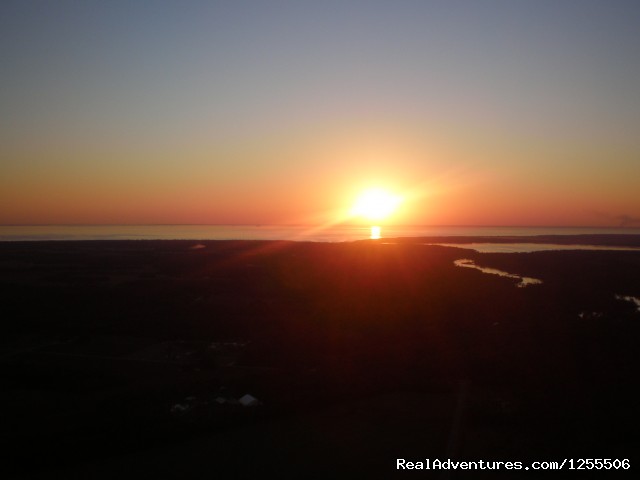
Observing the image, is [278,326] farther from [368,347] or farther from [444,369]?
[444,369]

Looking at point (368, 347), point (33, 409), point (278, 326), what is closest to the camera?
point (33, 409)

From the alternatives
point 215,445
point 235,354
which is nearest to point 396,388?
point 215,445

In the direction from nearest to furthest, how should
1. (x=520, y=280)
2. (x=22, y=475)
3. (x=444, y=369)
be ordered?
(x=22, y=475)
(x=444, y=369)
(x=520, y=280)

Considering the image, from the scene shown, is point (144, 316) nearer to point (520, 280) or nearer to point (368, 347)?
point (368, 347)

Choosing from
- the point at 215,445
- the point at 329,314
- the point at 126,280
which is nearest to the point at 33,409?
the point at 215,445

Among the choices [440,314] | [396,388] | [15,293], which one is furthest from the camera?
[15,293]

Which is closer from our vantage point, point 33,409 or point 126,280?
point 33,409
